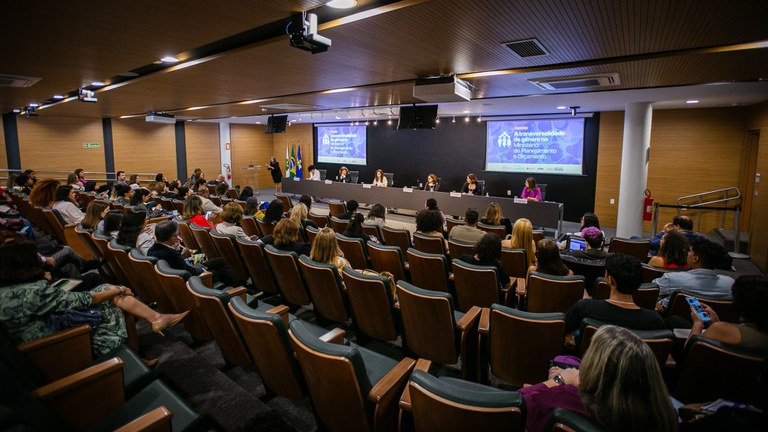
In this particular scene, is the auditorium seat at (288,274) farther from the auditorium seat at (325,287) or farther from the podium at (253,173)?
the podium at (253,173)

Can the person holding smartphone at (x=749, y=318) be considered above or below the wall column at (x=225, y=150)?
below

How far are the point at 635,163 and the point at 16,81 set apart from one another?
10.8 m

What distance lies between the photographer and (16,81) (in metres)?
5.75

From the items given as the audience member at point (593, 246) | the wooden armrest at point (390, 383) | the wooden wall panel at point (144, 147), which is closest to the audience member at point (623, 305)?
the wooden armrest at point (390, 383)

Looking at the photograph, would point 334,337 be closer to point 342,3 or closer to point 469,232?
point 342,3

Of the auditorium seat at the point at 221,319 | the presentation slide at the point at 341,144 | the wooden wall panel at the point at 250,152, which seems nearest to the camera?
the auditorium seat at the point at 221,319

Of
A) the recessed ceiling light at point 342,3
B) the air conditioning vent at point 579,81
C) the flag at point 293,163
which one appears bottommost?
the flag at point 293,163

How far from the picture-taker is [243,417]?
2426mm

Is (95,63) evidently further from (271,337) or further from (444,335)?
(444,335)

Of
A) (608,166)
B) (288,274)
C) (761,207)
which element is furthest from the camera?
(608,166)

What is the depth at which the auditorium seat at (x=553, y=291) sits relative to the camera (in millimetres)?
3014

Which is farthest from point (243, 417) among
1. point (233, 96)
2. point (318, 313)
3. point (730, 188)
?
point (730, 188)

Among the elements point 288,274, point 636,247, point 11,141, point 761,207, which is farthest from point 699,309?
point 11,141

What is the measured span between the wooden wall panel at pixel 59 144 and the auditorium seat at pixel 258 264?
12064 millimetres
